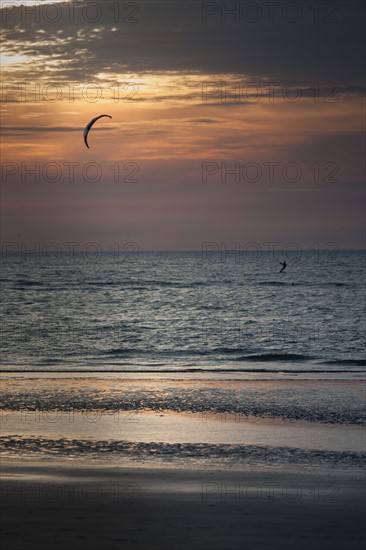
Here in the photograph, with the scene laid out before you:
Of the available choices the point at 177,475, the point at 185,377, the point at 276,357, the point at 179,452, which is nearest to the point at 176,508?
the point at 177,475

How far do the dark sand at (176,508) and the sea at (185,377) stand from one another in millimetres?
1088

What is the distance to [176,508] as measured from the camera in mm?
8422

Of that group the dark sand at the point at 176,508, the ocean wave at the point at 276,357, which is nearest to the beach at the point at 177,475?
the dark sand at the point at 176,508

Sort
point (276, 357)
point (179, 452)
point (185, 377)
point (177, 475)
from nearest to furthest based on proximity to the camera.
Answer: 1. point (177, 475)
2. point (179, 452)
3. point (185, 377)
4. point (276, 357)

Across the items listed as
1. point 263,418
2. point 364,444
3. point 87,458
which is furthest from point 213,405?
point 87,458

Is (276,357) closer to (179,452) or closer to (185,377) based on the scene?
(185,377)

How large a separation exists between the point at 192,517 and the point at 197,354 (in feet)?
82.6

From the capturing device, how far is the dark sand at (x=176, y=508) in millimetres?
7305

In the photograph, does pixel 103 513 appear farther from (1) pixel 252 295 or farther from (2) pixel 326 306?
(1) pixel 252 295

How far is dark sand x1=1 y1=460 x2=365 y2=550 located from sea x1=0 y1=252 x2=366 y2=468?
1.09 m

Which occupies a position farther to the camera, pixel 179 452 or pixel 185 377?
pixel 185 377

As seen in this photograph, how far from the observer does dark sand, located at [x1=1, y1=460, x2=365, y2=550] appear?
7305mm

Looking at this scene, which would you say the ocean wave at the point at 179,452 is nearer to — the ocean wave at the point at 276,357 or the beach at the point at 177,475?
the beach at the point at 177,475

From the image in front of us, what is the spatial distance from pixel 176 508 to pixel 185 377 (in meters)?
15.0
